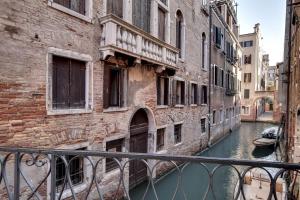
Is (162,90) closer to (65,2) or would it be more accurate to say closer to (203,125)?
(65,2)

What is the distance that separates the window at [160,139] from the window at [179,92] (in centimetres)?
193


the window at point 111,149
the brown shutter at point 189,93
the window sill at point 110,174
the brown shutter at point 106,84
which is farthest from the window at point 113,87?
the brown shutter at point 189,93

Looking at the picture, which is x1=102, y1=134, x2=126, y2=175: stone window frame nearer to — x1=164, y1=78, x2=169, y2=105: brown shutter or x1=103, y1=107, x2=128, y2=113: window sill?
x1=103, y1=107, x2=128, y2=113: window sill

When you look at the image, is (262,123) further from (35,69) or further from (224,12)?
(35,69)

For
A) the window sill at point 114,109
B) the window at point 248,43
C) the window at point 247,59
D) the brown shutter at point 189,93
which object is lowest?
the window sill at point 114,109

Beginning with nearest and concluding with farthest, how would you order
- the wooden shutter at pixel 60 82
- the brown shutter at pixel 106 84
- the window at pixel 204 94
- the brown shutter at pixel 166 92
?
the wooden shutter at pixel 60 82
the brown shutter at pixel 106 84
the brown shutter at pixel 166 92
the window at pixel 204 94

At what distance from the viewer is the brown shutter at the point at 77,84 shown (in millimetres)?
5730

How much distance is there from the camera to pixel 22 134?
15.1 feet

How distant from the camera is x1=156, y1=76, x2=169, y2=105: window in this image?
10008mm

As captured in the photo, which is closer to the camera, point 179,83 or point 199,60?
point 179,83

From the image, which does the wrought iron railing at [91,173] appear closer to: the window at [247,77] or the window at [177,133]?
the window at [177,133]

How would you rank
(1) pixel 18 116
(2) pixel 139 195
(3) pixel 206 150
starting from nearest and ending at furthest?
(1) pixel 18 116, (2) pixel 139 195, (3) pixel 206 150

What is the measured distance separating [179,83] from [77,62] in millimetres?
6752

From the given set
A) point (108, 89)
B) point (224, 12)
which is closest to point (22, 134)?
point (108, 89)
